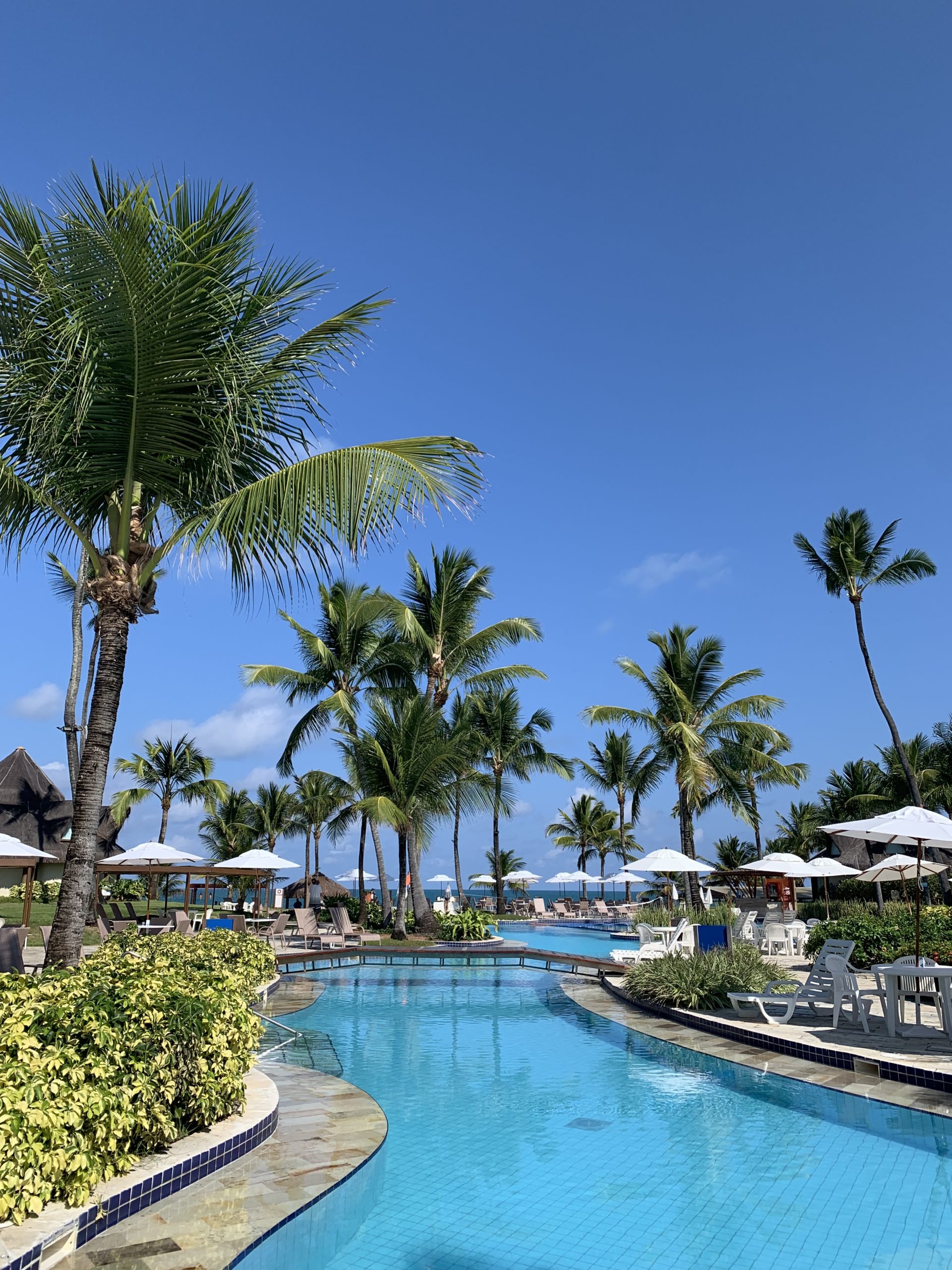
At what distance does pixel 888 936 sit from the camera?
1238 centimetres

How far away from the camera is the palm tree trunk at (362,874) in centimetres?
2262

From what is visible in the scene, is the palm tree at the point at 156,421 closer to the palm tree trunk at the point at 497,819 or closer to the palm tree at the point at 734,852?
the palm tree trunk at the point at 497,819

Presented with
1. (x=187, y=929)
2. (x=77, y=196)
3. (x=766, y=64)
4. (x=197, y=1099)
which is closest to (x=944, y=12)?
(x=766, y=64)

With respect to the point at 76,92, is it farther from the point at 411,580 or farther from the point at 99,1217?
the point at 411,580

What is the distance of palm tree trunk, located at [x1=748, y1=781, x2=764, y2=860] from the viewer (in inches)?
1361

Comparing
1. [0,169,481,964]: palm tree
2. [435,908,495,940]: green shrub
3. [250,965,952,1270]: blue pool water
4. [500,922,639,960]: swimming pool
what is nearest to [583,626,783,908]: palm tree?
[500,922,639,960]: swimming pool

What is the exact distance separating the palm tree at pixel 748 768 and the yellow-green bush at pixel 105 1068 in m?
19.2

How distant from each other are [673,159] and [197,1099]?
16.1 m

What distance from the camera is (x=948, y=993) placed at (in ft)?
26.4

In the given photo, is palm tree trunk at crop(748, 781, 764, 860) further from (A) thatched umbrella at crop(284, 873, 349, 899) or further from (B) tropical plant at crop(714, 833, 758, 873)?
(A) thatched umbrella at crop(284, 873, 349, 899)

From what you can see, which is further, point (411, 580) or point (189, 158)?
point (411, 580)

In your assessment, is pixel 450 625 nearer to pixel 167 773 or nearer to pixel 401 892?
pixel 401 892

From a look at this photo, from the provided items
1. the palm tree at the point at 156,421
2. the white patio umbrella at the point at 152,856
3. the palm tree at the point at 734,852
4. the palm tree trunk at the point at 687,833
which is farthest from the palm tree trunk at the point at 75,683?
the palm tree at the point at 734,852

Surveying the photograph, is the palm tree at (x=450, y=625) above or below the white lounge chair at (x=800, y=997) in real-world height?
above
